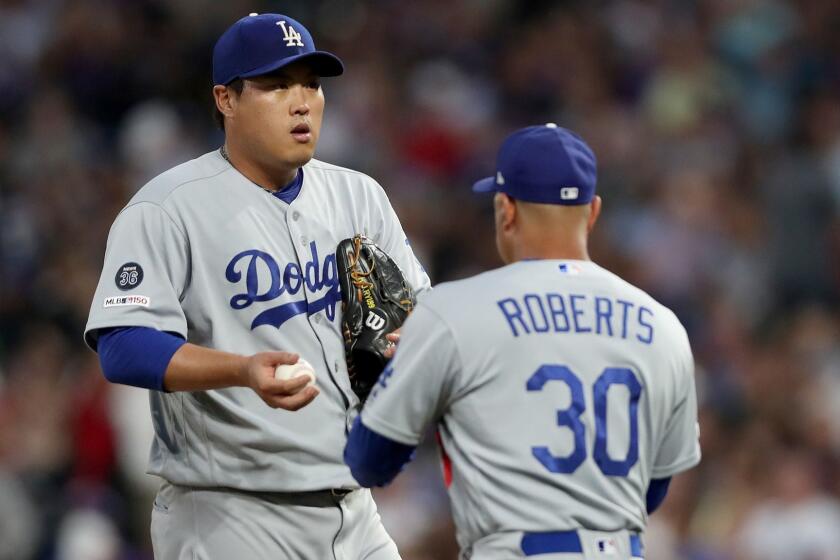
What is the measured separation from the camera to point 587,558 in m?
3.10

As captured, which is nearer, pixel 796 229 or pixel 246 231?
pixel 246 231

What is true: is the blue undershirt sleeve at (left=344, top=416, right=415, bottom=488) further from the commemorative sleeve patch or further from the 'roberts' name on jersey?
the commemorative sleeve patch

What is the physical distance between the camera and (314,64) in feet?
12.5

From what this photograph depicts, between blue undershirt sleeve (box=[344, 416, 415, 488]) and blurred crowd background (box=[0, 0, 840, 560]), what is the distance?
10.0 feet

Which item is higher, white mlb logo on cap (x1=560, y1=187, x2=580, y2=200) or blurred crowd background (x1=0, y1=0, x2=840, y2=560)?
white mlb logo on cap (x1=560, y1=187, x2=580, y2=200)

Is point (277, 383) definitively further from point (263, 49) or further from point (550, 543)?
point (263, 49)

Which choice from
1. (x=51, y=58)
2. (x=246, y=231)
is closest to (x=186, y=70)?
(x=51, y=58)

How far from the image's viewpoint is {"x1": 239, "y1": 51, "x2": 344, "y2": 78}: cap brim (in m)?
3.70

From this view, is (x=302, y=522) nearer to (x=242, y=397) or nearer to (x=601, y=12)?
(x=242, y=397)

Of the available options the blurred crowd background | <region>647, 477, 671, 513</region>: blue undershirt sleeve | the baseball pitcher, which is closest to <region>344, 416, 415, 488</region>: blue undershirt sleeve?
the baseball pitcher

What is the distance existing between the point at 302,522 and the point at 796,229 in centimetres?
590

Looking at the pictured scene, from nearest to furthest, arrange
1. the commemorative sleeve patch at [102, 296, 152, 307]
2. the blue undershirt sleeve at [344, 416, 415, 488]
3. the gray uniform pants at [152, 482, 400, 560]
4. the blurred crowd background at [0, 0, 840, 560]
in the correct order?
1. the blue undershirt sleeve at [344, 416, 415, 488]
2. the commemorative sleeve patch at [102, 296, 152, 307]
3. the gray uniform pants at [152, 482, 400, 560]
4. the blurred crowd background at [0, 0, 840, 560]

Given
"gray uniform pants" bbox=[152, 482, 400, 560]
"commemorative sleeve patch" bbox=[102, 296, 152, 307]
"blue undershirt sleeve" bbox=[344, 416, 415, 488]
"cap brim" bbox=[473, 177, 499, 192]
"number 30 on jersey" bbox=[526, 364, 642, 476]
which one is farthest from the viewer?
"gray uniform pants" bbox=[152, 482, 400, 560]

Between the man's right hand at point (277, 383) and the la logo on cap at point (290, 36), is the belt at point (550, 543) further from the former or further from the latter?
the la logo on cap at point (290, 36)
